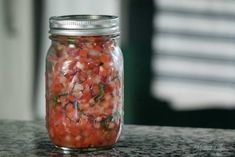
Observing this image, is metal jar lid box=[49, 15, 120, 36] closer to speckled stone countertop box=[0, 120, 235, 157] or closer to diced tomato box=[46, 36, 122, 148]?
diced tomato box=[46, 36, 122, 148]

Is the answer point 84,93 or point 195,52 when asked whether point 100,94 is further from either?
point 195,52

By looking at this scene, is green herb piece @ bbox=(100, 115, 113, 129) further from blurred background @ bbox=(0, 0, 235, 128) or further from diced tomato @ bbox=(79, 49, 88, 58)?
blurred background @ bbox=(0, 0, 235, 128)

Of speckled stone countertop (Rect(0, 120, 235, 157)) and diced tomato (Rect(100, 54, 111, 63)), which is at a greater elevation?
diced tomato (Rect(100, 54, 111, 63))

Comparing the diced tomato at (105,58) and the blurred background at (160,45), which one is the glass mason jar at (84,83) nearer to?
the diced tomato at (105,58)

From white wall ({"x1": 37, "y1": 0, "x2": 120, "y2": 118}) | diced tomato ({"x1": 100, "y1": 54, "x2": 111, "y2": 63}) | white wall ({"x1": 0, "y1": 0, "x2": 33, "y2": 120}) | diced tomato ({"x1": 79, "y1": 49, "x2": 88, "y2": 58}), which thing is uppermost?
white wall ({"x1": 37, "y1": 0, "x2": 120, "y2": 118})

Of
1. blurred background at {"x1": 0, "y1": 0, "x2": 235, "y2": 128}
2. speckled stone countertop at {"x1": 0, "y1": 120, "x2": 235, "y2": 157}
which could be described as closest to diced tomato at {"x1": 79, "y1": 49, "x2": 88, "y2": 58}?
speckled stone countertop at {"x1": 0, "y1": 120, "x2": 235, "y2": 157}

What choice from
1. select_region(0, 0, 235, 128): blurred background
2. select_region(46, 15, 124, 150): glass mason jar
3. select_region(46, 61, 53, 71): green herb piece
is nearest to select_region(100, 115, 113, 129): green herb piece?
select_region(46, 15, 124, 150): glass mason jar

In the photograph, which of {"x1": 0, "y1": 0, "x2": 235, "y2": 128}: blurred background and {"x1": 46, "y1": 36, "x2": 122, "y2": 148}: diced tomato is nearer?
{"x1": 46, "y1": 36, "x2": 122, "y2": 148}: diced tomato
